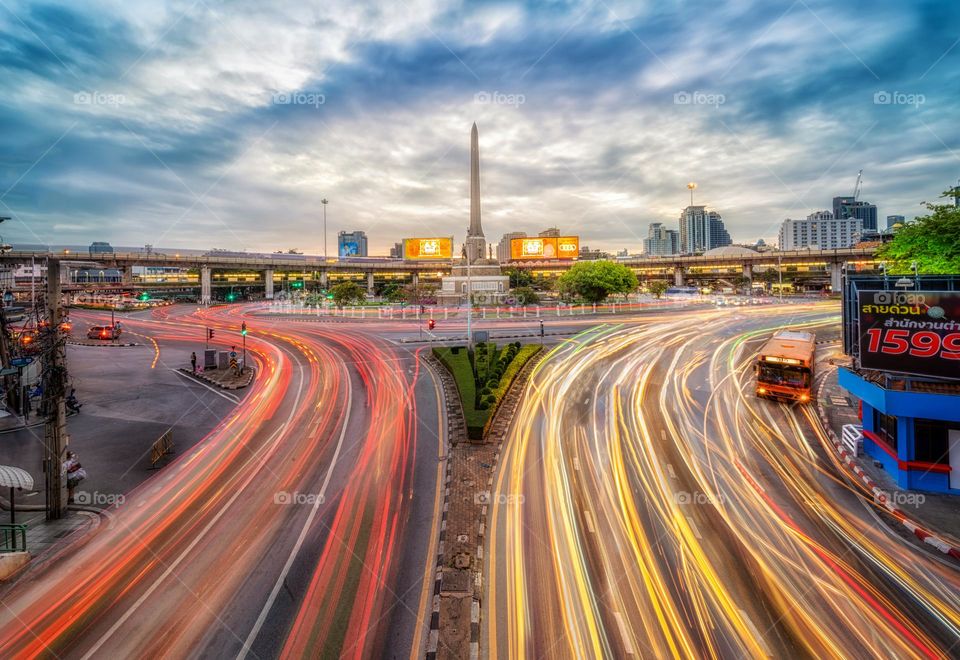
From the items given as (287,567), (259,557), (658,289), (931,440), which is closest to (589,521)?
(287,567)

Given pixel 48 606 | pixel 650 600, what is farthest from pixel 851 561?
Answer: pixel 48 606

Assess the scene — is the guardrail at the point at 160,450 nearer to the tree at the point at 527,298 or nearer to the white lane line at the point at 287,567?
the white lane line at the point at 287,567

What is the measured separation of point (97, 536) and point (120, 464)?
5.43 m

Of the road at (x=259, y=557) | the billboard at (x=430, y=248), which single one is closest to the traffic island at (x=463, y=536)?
the road at (x=259, y=557)

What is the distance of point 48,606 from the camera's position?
9.33 meters

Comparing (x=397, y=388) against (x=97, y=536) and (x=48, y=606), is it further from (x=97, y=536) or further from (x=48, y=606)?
(x=48, y=606)

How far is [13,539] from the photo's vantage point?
1071 cm

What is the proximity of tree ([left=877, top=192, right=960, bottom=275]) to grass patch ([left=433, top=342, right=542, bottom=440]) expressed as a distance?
2160 cm

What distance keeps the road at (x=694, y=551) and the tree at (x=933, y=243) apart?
35.7 feet

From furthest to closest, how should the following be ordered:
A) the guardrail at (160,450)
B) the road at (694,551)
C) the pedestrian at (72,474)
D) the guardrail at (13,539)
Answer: the guardrail at (160,450) < the pedestrian at (72,474) < the guardrail at (13,539) < the road at (694,551)

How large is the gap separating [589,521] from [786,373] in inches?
651

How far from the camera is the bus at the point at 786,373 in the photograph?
70.8ft

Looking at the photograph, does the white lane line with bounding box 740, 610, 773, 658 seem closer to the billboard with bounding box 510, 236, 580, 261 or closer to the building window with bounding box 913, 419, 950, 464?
the building window with bounding box 913, 419, 950, 464

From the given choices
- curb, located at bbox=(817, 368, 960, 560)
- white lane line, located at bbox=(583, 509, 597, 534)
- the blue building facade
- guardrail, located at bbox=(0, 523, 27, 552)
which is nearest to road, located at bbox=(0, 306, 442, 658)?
guardrail, located at bbox=(0, 523, 27, 552)
